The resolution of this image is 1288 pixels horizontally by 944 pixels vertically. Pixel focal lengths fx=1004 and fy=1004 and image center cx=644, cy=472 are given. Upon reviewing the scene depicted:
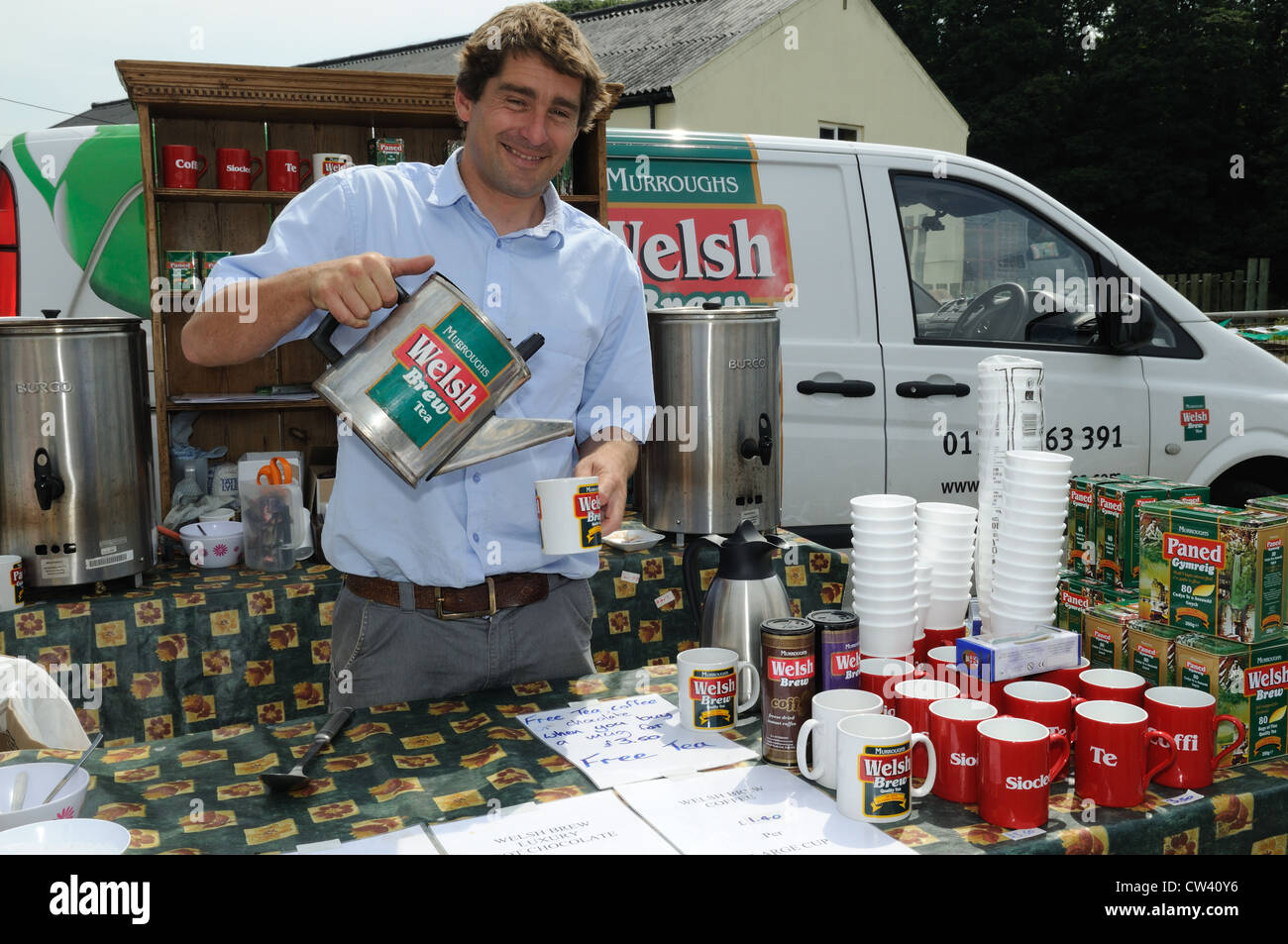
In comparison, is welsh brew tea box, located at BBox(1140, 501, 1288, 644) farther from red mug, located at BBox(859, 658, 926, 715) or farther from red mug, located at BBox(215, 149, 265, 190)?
red mug, located at BBox(215, 149, 265, 190)

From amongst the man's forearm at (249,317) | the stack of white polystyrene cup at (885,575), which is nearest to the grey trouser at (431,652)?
the man's forearm at (249,317)

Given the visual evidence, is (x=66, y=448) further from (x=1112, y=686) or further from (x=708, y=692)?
(x=1112, y=686)

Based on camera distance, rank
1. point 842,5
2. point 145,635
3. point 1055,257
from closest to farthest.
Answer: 1. point 145,635
2. point 1055,257
3. point 842,5

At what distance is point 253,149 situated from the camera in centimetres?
418

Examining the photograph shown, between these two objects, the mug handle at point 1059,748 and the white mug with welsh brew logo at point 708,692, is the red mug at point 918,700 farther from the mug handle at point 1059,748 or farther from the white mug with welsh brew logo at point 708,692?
the white mug with welsh brew logo at point 708,692

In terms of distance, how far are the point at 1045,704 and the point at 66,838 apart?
1329 mm

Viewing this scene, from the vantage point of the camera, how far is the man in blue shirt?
1999mm

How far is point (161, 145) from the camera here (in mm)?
4051

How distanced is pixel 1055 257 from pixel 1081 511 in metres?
2.58

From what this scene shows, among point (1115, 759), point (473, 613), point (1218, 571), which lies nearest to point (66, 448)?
point (473, 613)

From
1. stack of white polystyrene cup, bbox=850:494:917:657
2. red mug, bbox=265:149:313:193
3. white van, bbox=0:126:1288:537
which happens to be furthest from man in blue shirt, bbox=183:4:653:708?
red mug, bbox=265:149:313:193

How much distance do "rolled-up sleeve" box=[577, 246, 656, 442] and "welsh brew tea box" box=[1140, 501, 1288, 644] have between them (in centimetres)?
106
